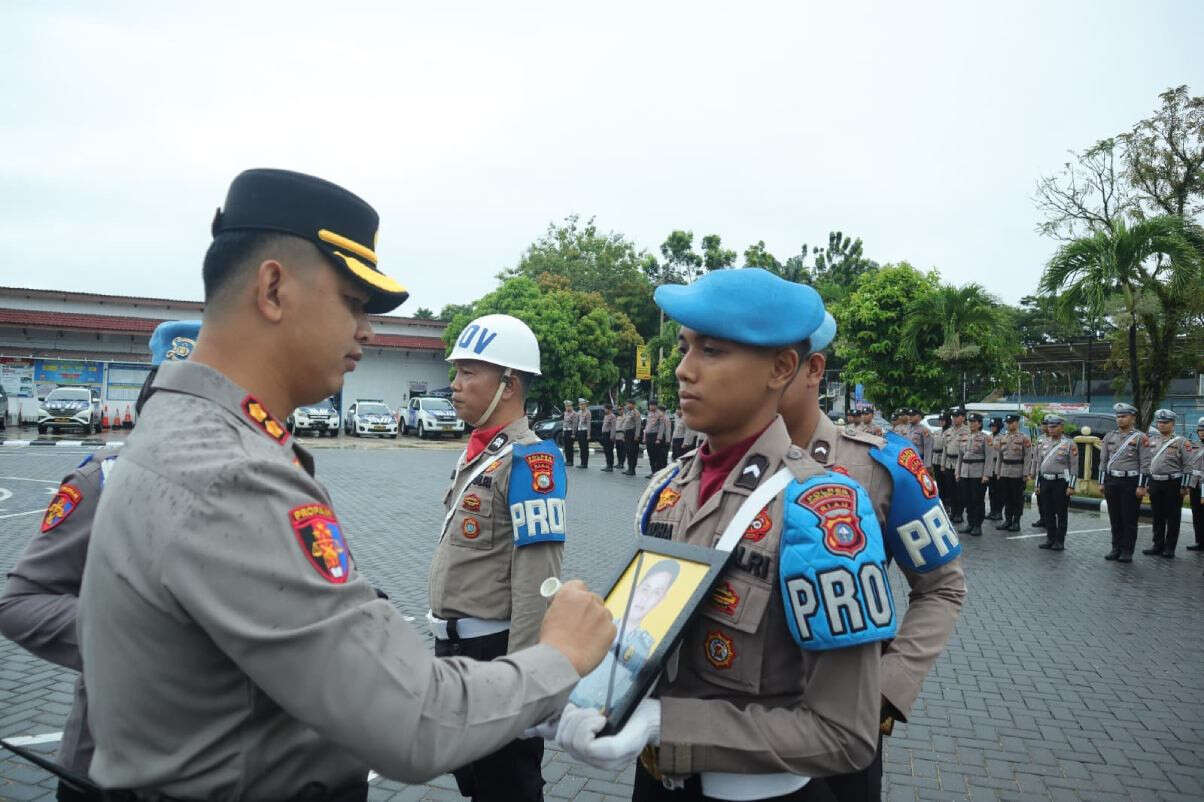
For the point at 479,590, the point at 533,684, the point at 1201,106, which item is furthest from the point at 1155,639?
the point at 1201,106

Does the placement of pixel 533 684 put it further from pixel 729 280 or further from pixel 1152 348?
pixel 1152 348

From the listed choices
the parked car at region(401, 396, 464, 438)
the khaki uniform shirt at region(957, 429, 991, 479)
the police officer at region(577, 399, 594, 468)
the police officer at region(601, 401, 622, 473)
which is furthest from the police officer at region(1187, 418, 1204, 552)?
the parked car at region(401, 396, 464, 438)

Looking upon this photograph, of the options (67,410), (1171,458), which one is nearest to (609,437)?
(1171,458)

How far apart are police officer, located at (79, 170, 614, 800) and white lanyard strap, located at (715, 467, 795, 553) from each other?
40 centimetres

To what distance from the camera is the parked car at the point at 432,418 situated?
34.3 meters

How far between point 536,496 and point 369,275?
174 cm

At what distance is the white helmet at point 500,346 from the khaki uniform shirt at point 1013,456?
43.6 feet

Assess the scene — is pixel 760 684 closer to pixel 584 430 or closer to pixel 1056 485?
pixel 1056 485

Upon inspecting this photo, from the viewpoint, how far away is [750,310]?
1.95m

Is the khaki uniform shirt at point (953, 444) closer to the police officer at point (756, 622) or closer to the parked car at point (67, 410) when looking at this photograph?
the police officer at point (756, 622)

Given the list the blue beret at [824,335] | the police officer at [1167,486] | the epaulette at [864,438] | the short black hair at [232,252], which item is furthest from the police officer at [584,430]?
the short black hair at [232,252]

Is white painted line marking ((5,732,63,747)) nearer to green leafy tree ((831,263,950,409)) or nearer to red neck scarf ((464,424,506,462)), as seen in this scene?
red neck scarf ((464,424,506,462))

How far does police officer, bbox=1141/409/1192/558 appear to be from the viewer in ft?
39.9

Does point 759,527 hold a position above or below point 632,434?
above
